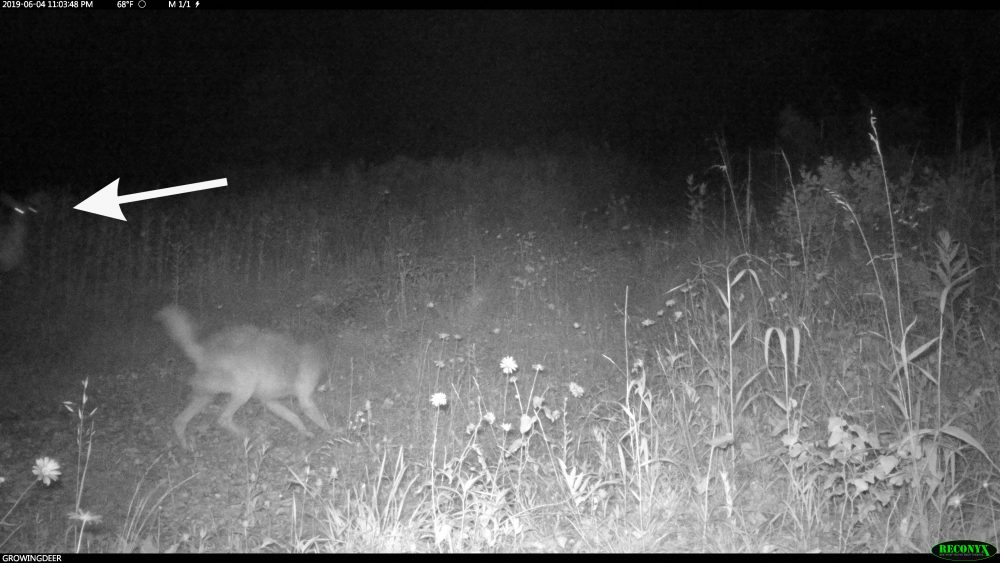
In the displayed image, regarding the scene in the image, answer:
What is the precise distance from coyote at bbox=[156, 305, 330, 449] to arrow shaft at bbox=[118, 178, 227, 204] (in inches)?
144

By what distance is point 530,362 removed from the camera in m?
5.47

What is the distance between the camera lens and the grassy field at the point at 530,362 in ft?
10.2

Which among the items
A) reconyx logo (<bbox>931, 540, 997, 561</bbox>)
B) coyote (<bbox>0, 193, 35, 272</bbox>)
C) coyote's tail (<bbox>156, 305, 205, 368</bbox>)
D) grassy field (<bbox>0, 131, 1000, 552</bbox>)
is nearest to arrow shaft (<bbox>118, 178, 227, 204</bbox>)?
grassy field (<bbox>0, 131, 1000, 552</bbox>)

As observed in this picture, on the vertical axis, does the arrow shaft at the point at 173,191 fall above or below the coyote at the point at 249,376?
above

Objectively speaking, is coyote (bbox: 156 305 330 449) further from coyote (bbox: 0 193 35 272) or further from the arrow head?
the arrow head

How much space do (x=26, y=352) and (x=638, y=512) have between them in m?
5.88

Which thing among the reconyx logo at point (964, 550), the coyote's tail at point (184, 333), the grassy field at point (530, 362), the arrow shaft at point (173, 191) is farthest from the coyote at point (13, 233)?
the reconyx logo at point (964, 550)

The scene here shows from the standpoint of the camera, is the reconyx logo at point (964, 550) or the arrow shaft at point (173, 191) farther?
the arrow shaft at point (173, 191)

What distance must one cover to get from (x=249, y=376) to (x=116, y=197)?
16.8 feet

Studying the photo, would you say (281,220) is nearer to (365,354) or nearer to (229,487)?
(365,354)

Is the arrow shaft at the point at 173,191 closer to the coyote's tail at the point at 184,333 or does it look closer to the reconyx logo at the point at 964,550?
the coyote's tail at the point at 184,333

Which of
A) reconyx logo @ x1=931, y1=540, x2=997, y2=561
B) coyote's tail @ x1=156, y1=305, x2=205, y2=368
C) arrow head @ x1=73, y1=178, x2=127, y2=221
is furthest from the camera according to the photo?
arrow head @ x1=73, y1=178, x2=127, y2=221

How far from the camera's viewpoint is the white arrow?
830 centimetres

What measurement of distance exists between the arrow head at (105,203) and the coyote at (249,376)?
395cm
